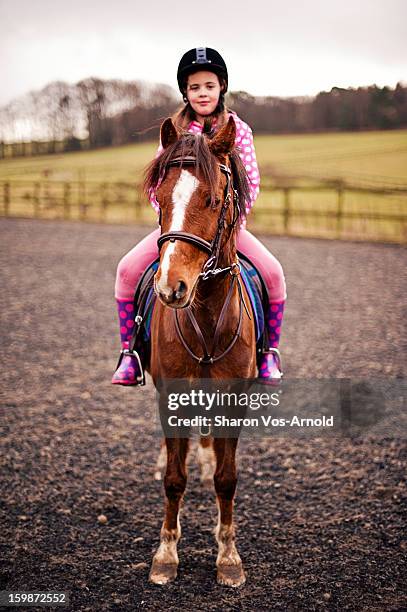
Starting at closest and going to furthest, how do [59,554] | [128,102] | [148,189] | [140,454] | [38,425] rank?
[148,189], [59,554], [140,454], [38,425], [128,102]

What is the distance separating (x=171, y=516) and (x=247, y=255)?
188cm

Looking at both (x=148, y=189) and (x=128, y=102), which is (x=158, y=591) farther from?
(x=128, y=102)

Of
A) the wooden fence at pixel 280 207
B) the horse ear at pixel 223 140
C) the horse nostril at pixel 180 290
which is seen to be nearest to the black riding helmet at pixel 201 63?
the horse ear at pixel 223 140

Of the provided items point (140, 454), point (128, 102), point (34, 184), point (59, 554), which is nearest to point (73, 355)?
point (140, 454)

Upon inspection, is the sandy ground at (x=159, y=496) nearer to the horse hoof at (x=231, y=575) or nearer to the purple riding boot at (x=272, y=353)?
the horse hoof at (x=231, y=575)

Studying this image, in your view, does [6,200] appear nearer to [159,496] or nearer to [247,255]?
[159,496]

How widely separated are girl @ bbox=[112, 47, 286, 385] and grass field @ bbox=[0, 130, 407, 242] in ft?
23.6

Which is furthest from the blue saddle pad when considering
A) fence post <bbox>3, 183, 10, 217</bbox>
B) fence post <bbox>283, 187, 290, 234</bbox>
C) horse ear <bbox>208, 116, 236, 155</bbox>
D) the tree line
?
fence post <bbox>3, 183, 10, 217</bbox>

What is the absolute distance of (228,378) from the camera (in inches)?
115

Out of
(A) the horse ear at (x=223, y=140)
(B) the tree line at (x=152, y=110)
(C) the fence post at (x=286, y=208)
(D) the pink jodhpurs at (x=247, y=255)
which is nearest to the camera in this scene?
(A) the horse ear at (x=223, y=140)

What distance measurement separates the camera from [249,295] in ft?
10.7

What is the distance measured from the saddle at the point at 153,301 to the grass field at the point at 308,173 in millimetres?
7307

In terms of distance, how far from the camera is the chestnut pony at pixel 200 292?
6.95 feet

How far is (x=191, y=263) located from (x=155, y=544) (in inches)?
88.4
